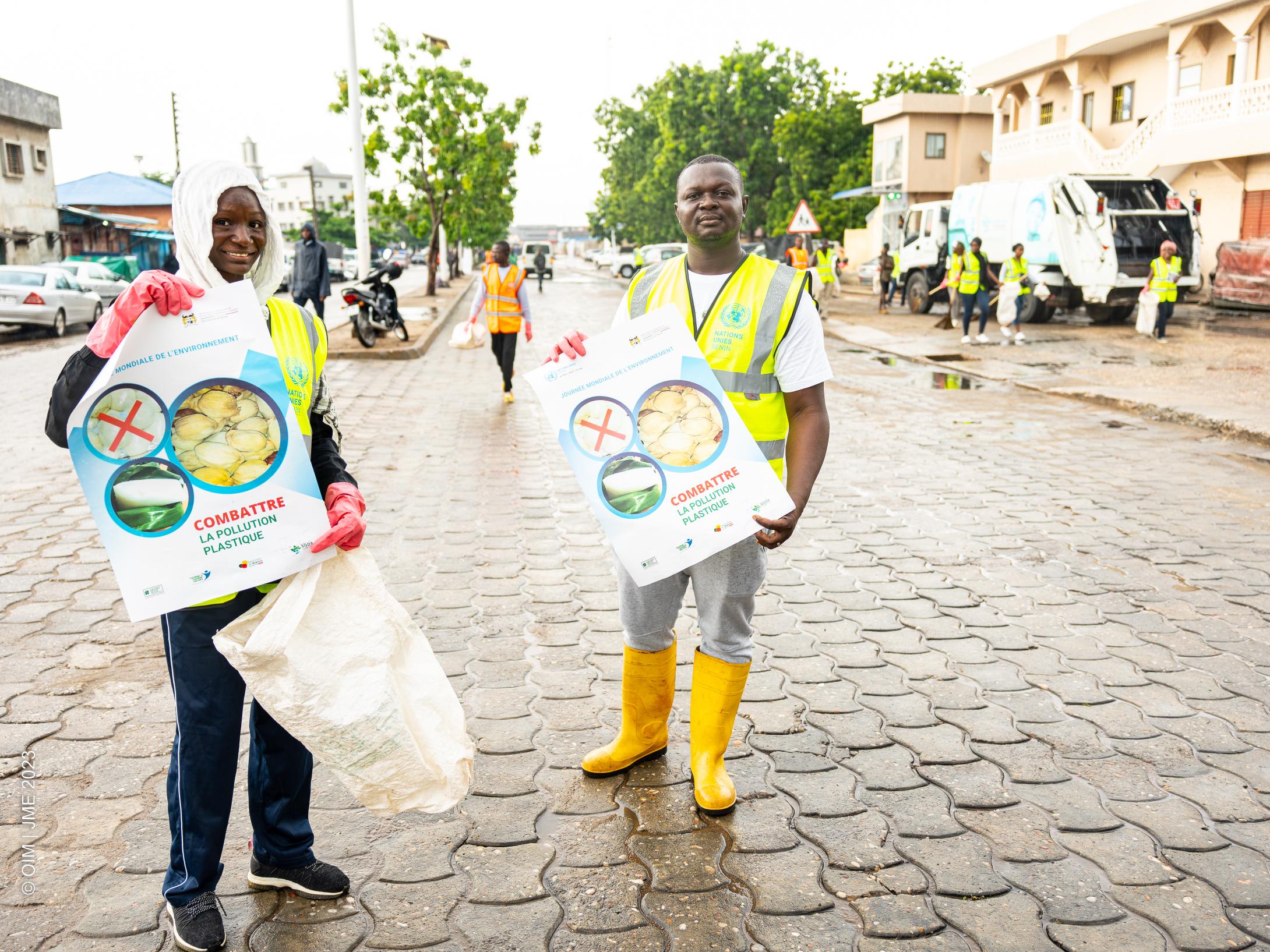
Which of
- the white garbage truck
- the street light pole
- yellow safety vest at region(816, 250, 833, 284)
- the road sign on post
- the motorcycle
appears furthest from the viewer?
yellow safety vest at region(816, 250, 833, 284)

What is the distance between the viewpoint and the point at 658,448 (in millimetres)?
2863

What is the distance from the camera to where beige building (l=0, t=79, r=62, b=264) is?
109ft

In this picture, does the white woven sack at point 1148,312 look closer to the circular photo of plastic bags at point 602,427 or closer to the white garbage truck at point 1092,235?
the white garbage truck at point 1092,235

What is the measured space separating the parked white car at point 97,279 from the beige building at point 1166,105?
942 inches

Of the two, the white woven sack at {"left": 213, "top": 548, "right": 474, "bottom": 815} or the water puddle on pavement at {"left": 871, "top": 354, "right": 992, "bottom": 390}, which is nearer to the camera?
the white woven sack at {"left": 213, "top": 548, "right": 474, "bottom": 815}

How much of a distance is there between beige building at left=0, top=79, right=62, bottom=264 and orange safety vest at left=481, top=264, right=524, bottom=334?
2820 centimetres

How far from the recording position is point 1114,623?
480 centimetres

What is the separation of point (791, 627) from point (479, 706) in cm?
156

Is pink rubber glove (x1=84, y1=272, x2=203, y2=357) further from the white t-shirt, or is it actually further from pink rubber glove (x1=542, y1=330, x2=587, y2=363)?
the white t-shirt

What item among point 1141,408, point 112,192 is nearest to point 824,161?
point 112,192

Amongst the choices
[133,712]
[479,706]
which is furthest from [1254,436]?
[133,712]

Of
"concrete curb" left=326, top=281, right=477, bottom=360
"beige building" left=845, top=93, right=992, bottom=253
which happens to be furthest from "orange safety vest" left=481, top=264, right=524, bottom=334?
"beige building" left=845, top=93, right=992, bottom=253

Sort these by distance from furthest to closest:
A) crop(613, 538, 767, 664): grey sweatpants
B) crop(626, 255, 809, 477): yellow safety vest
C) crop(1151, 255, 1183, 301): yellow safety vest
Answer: crop(1151, 255, 1183, 301): yellow safety vest
crop(613, 538, 767, 664): grey sweatpants
crop(626, 255, 809, 477): yellow safety vest

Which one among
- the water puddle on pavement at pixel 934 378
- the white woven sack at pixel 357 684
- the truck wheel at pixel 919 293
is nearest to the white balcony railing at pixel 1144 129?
the truck wheel at pixel 919 293
